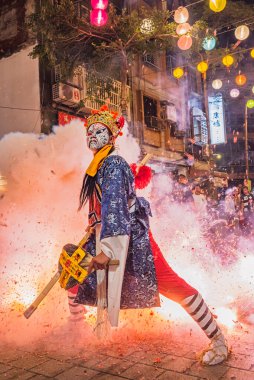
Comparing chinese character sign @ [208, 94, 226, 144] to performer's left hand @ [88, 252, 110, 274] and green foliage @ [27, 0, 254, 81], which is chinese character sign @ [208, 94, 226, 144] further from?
performer's left hand @ [88, 252, 110, 274]

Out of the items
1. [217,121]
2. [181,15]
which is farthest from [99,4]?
[217,121]

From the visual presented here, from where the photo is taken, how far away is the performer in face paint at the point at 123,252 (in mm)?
2887

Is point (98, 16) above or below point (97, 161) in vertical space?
above

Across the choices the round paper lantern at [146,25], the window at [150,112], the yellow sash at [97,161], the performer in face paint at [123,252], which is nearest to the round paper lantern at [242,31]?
the round paper lantern at [146,25]

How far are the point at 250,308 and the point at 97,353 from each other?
2425mm

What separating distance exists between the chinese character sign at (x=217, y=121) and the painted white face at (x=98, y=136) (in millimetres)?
19393

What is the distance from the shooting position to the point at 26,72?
12.9 metres

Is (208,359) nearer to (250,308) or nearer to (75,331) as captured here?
(75,331)

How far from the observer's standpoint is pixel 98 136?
3.35 m

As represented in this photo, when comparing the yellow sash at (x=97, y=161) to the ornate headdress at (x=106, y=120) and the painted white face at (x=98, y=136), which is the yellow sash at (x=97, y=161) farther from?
the ornate headdress at (x=106, y=120)

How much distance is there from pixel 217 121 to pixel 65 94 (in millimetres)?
12052

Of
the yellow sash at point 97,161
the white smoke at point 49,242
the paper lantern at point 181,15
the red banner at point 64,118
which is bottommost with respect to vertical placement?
the white smoke at point 49,242

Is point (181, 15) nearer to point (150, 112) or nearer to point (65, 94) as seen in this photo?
point (65, 94)

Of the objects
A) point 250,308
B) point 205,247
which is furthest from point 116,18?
point 250,308
